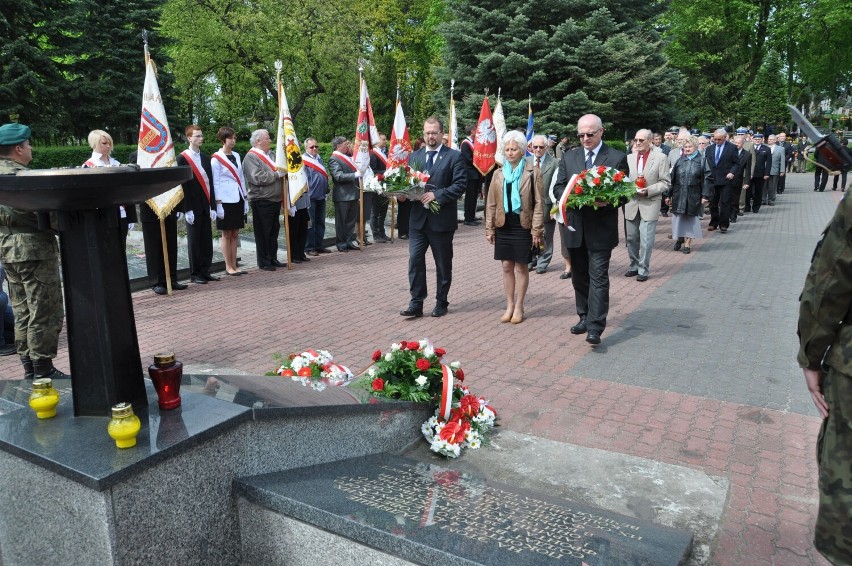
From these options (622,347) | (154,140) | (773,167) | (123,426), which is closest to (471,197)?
(154,140)

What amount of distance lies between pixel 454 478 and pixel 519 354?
10.7ft

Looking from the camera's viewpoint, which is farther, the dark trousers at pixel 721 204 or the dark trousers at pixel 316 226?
the dark trousers at pixel 721 204

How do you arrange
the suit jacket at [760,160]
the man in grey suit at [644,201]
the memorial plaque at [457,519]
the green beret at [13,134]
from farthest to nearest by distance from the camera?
1. the suit jacket at [760,160]
2. the man in grey suit at [644,201]
3. the green beret at [13,134]
4. the memorial plaque at [457,519]

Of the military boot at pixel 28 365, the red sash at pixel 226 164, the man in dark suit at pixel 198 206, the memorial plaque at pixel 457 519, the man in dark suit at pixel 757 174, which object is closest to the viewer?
the memorial plaque at pixel 457 519

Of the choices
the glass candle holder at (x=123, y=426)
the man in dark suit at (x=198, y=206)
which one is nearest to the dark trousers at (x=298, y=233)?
the man in dark suit at (x=198, y=206)

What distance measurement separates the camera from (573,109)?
902 inches

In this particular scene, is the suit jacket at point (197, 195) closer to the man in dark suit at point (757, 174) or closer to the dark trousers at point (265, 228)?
the dark trousers at point (265, 228)

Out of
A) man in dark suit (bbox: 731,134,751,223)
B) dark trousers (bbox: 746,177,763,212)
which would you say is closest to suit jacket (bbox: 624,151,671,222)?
man in dark suit (bbox: 731,134,751,223)

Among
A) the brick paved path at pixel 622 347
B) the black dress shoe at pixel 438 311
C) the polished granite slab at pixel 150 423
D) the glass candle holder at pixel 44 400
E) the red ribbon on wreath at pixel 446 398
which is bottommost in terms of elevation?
the brick paved path at pixel 622 347

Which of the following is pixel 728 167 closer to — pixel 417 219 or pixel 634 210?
pixel 634 210

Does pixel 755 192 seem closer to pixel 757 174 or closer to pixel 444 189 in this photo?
pixel 757 174

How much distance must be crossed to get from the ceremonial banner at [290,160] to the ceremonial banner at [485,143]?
5321 mm

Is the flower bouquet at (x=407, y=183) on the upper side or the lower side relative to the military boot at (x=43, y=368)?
upper

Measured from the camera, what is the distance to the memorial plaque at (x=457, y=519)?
2850 mm
